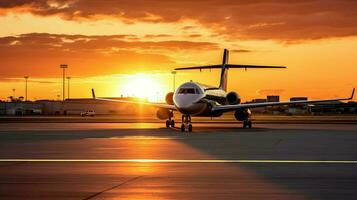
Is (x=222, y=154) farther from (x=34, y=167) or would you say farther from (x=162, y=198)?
(x=162, y=198)

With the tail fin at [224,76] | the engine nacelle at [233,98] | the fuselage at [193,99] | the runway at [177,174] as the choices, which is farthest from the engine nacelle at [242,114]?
the runway at [177,174]

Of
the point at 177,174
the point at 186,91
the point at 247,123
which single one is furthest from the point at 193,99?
the point at 177,174

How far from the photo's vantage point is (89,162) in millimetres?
16750

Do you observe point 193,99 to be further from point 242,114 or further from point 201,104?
point 242,114

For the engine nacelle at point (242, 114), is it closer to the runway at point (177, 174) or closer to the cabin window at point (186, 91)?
the cabin window at point (186, 91)

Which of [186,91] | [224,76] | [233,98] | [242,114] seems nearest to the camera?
[186,91]

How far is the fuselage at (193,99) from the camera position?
4294cm

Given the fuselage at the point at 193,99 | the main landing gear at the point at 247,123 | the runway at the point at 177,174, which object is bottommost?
the runway at the point at 177,174

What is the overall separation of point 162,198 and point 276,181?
10.8ft

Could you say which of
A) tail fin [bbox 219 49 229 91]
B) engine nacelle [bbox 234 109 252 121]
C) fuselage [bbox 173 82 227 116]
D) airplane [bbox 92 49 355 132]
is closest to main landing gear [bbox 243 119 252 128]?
airplane [bbox 92 49 355 132]

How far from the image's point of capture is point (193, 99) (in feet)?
141

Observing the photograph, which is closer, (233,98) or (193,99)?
(193,99)

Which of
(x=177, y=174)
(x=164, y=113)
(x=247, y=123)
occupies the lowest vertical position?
(x=177, y=174)

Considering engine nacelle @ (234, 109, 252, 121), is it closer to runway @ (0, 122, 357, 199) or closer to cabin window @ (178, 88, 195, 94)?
cabin window @ (178, 88, 195, 94)
